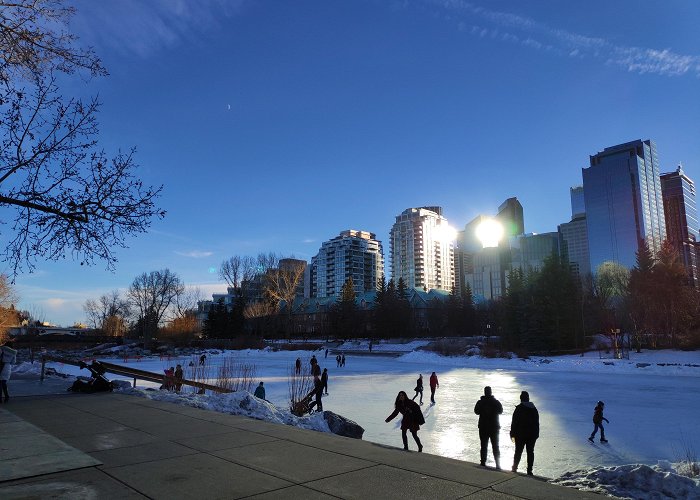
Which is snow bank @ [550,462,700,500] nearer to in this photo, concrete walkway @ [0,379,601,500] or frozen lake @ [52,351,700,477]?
concrete walkway @ [0,379,601,500]

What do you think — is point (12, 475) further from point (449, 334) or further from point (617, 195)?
point (617, 195)

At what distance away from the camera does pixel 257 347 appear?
8044 centimetres

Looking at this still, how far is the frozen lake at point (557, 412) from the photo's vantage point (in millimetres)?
12148

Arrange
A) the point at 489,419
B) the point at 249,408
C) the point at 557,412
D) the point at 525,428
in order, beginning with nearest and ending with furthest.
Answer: the point at 525,428
the point at 489,419
the point at 249,408
the point at 557,412

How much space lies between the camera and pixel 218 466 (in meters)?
6.08

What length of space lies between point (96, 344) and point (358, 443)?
104598 mm

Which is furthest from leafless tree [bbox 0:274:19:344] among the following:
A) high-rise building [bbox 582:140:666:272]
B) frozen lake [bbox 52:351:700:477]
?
high-rise building [bbox 582:140:666:272]

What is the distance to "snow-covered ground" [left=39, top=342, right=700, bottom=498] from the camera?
22.2 ft

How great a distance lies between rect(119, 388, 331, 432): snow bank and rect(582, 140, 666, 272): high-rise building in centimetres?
17880

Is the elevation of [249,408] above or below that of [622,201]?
below

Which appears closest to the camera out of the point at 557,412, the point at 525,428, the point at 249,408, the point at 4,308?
the point at 525,428

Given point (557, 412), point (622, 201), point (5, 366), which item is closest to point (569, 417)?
point (557, 412)

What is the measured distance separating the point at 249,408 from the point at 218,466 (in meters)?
5.47

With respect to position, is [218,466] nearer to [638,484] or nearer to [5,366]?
[638,484]
